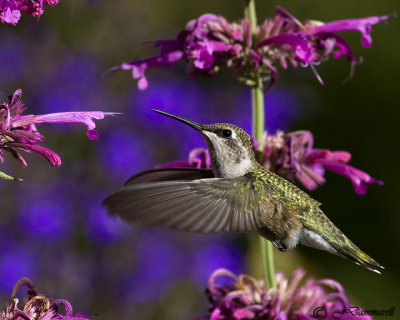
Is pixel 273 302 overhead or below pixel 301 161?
below

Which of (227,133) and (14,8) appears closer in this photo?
(14,8)

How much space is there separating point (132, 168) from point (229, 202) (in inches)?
108

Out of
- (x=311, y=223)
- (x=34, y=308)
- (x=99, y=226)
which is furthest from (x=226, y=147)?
(x=99, y=226)

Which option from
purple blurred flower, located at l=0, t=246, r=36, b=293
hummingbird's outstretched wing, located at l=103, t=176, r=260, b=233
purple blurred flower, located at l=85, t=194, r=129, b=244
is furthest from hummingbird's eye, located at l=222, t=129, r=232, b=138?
purple blurred flower, located at l=0, t=246, r=36, b=293

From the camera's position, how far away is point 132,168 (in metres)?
4.57

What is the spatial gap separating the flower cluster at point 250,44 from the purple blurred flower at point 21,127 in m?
0.58

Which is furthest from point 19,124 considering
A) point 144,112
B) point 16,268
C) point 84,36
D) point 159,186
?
point 144,112

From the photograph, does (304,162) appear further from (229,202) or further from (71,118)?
(71,118)

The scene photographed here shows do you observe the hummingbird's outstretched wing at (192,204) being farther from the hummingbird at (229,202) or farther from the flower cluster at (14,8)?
the flower cluster at (14,8)

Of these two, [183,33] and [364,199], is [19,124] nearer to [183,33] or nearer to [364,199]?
[183,33]

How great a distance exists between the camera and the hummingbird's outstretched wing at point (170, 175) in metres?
2.00

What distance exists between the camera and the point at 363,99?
5820mm

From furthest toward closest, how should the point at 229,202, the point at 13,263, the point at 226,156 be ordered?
the point at 13,263 → the point at 226,156 → the point at 229,202

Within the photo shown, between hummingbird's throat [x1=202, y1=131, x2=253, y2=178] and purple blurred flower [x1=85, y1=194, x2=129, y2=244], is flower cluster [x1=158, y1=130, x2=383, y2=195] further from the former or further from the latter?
purple blurred flower [x1=85, y1=194, x2=129, y2=244]
